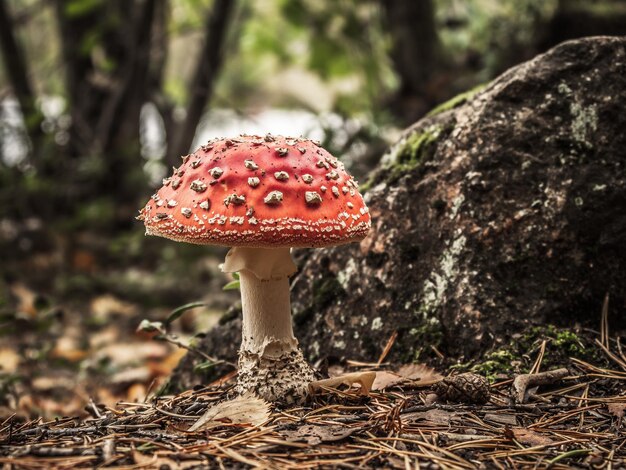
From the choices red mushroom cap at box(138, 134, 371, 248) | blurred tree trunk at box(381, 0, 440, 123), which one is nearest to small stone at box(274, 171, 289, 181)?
red mushroom cap at box(138, 134, 371, 248)

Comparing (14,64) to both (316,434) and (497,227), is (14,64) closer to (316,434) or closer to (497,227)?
(497,227)

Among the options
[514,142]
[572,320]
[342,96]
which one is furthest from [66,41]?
[572,320]

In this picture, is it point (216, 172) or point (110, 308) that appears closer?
point (216, 172)

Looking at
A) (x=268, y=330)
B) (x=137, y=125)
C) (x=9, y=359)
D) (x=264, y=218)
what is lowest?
(x=9, y=359)

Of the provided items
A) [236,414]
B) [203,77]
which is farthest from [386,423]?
[203,77]

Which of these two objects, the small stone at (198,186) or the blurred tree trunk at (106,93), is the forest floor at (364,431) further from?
the blurred tree trunk at (106,93)

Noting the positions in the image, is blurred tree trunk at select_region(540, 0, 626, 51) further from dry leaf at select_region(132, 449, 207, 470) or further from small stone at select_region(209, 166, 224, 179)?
dry leaf at select_region(132, 449, 207, 470)
